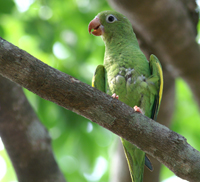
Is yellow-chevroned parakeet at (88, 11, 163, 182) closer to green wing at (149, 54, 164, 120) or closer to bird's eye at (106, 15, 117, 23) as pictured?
green wing at (149, 54, 164, 120)

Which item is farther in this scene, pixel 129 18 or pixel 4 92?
pixel 129 18

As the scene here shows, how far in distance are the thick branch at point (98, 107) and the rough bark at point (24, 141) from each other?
44.7 inches

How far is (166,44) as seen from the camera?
384 centimetres

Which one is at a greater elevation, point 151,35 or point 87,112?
point 151,35

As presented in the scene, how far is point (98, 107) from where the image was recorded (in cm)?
204

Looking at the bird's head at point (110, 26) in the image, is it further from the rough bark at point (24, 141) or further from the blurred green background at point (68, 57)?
the rough bark at point (24, 141)

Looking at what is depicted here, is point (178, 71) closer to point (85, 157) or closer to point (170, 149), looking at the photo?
point (85, 157)

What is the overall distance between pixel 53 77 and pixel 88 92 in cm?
29

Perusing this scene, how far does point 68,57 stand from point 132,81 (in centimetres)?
212

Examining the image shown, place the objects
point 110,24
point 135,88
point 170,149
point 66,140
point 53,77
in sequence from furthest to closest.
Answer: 1. point 66,140
2. point 110,24
3. point 135,88
4. point 170,149
5. point 53,77

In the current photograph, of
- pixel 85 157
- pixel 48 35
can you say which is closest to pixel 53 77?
pixel 85 157

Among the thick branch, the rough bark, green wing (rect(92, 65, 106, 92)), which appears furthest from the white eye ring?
the thick branch

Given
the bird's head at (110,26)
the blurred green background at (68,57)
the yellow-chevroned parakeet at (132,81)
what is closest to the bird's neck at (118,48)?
the yellow-chevroned parakeet at (132,81)

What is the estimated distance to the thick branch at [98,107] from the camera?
6.18 ft
